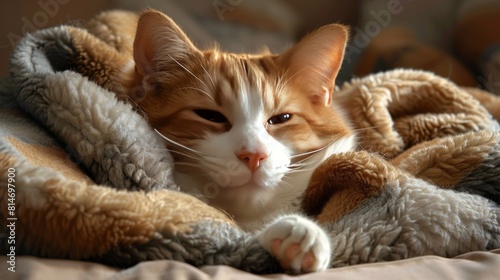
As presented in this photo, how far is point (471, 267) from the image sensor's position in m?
0.78

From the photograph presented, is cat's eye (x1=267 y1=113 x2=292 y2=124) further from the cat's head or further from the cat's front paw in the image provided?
the cat's front paw

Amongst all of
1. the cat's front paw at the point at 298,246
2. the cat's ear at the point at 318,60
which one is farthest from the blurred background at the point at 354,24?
the cat's front paw at the point at 298,246

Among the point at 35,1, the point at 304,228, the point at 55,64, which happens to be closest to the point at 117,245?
the point at 304,228

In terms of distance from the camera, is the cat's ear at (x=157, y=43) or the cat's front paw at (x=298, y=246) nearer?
the cat's front paw at (x=298, y=246)

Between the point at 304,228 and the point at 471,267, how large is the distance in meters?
0.27

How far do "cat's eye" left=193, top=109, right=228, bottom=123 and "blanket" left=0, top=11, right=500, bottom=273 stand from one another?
0.37 feet

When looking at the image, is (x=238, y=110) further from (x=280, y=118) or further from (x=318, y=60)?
(x=318, y=60)

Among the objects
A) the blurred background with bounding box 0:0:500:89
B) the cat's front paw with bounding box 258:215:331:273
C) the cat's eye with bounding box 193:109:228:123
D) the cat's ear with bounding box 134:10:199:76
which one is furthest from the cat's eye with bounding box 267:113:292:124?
the blurred background with bounding box 0:0:500:89

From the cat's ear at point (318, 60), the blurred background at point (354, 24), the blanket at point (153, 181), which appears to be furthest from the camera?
the blurred background at point (354, 24)

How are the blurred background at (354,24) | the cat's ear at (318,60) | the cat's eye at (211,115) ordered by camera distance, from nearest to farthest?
the cat's eye at (211,115) < the cat's ear at (318,60) < the blurred background at (354,24)

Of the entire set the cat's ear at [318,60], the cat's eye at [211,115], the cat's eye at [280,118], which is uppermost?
the cat's ear at [318,60]

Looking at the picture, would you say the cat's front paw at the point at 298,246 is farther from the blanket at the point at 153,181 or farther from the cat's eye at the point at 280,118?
the cat's eye at the point at 280,118

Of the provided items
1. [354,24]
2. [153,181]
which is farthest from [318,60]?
[354,24]

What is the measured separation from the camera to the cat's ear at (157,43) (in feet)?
3.60
